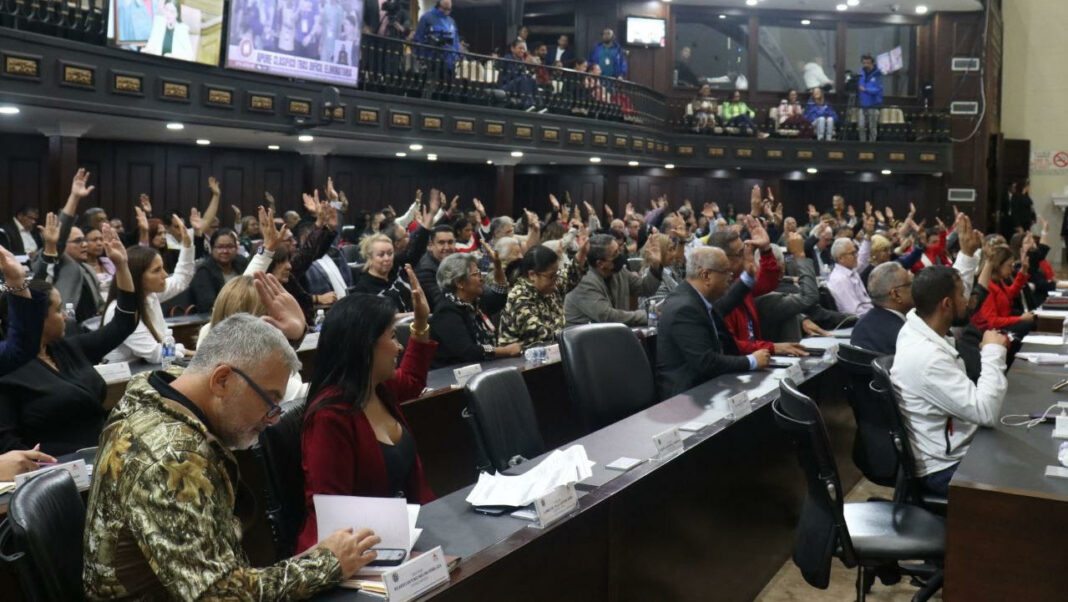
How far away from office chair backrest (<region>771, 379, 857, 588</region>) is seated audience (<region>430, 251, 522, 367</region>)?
2118 millimetres

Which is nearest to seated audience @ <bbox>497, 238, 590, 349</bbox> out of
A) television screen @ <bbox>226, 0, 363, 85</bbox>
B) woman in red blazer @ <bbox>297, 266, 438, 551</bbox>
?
woman in red blazer @ <bbox>297, 266, 438, 551</bbox>

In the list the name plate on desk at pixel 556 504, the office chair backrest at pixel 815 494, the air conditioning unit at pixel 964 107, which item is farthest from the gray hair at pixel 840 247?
the air conditioning unit at pixel 964 107

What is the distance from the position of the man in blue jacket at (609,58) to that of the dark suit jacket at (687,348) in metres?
13.9

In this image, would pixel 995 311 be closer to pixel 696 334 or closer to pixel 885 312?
pixel 885 312

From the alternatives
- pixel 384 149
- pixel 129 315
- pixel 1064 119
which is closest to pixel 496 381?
pixel 129 315

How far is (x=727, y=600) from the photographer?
376cm

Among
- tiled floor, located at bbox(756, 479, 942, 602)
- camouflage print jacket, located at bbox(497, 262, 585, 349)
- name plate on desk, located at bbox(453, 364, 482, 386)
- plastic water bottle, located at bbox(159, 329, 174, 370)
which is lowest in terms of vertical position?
tiled floor, located at bbox(756, 479, 942, 602)

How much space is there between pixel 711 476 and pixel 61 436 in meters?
2.36

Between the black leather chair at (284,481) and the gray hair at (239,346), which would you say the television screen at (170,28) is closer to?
the black leather chair at (284,481)

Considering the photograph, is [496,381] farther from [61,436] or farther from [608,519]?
[61,436]

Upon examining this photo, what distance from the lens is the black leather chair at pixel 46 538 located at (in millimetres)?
1802

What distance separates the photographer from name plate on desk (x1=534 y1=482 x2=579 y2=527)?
244cm

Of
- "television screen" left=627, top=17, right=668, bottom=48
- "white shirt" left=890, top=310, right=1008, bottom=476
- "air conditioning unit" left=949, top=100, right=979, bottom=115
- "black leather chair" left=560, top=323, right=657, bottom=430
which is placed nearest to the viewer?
"white shirt" left=890, top=310, right=1008, bottom=476

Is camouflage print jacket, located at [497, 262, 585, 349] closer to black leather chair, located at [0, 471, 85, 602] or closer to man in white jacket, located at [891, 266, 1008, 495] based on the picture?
man in white jacket, located at [891, 266, 1008, 495]
